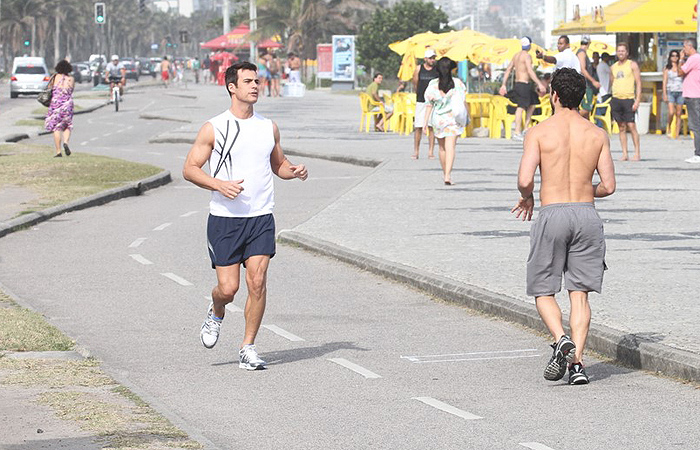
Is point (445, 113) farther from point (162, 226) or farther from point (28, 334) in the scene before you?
point (28, 334)

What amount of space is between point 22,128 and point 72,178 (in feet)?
57.5

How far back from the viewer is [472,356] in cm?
923

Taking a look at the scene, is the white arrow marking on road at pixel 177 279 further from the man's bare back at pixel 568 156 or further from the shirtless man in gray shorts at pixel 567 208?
the man's bare back at pixel 568 156

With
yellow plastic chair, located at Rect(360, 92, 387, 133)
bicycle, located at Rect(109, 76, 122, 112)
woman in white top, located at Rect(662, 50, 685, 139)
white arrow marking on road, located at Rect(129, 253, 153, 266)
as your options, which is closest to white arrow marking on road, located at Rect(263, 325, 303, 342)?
white arrow marking on road, located at Rect(129, 253, 153, 266)

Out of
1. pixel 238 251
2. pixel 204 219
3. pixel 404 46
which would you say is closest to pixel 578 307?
pixel 238 251

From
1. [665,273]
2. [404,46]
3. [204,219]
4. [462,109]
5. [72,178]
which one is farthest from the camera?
[404,46]

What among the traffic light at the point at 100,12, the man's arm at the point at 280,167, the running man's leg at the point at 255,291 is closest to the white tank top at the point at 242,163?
the man's arm at the point at 280,167

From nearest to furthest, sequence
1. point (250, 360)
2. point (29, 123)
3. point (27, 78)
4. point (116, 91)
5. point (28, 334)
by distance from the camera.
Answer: point (250, 360)
point (28, 334)
point (29, 123)
point (116, 91)
point (27, 78)

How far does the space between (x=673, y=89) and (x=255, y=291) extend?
21.3m

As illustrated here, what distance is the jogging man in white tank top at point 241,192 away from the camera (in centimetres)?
893

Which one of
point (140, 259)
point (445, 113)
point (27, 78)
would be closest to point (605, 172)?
point (140, 259)

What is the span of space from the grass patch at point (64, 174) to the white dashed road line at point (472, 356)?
1008 centimetres

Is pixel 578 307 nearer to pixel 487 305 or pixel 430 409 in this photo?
pixel 430 409

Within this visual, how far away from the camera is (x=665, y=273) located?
38.3 ft
